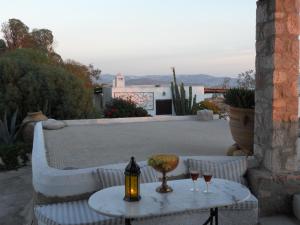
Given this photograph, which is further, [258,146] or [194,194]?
[258,146]

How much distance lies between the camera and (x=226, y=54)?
1583 centimetres

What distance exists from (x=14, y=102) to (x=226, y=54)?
8595 millimetres

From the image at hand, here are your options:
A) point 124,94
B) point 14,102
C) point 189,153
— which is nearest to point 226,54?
point 124,94

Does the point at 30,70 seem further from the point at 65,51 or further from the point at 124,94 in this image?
the point at 65,51

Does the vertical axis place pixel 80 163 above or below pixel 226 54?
below

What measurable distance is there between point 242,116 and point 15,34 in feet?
58.6

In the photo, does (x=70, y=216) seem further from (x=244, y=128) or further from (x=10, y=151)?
(x=10, y=151)

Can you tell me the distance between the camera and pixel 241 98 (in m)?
4.81

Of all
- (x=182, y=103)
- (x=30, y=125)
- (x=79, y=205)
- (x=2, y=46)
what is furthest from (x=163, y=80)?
(x=79, y=205)

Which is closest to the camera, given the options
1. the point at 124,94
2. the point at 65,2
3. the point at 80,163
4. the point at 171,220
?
the point at 171,220

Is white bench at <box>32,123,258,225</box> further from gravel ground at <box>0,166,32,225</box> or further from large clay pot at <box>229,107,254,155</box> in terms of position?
gravel ground at <box>0,166,32,225</box>

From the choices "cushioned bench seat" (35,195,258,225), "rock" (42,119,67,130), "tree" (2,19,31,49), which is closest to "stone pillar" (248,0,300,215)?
"cushioned bench seat" (35,195,258,225)

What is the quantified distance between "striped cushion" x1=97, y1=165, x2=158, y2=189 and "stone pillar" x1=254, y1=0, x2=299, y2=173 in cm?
128

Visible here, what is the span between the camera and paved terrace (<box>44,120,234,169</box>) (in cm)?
512
